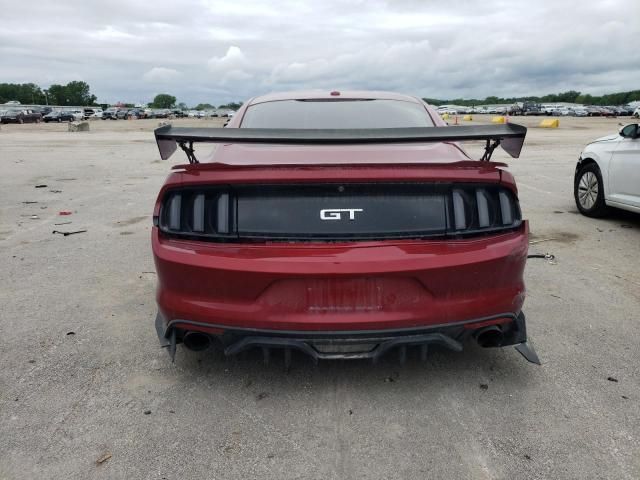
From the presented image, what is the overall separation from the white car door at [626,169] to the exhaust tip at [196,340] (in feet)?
17.9

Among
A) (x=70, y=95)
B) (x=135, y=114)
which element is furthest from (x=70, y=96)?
(x=135, y=114)

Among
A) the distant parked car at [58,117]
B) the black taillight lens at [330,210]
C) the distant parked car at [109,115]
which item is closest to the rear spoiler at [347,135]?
the black taillight lens at [330,210]

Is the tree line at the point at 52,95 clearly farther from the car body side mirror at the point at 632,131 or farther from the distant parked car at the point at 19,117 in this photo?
the car body side mirror at the point at 632,131

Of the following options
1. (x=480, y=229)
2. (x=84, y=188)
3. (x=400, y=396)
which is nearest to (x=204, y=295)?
(x=400, y=396)

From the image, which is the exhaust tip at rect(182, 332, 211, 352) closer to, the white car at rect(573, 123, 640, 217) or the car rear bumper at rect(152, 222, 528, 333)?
the car rear bumper at rect(152, 222, 528, 333)

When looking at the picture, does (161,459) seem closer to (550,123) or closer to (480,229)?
(480,229)

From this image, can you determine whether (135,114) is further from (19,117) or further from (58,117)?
(19,117)

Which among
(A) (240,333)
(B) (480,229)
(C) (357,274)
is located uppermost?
(B) (480,229)

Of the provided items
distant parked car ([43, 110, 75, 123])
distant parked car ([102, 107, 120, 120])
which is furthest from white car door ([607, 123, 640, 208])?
distant parked car ([102, 107, 120, 120])

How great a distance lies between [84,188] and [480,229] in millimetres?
9053

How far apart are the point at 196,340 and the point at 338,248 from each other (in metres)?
0.88

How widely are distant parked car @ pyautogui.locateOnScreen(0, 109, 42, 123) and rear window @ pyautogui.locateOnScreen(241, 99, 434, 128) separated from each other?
58.1 meters

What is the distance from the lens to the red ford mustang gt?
2.43 metres

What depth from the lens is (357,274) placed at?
7.82ft
